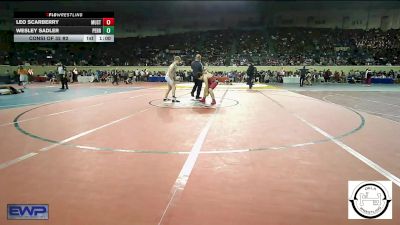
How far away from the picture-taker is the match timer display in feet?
46.5

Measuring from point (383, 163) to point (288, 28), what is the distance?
120ft

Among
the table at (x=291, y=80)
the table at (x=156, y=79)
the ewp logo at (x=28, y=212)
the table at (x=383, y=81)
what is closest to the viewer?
the ewp logo at (x=28, y=212)

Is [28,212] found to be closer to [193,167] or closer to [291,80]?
[193,167]

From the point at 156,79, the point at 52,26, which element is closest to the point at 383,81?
the point at 156,79

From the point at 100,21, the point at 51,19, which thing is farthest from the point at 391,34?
the point at 51,19

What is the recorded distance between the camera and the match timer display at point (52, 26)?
46.5 ft

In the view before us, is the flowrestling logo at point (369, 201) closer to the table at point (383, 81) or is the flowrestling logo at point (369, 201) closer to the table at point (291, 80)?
the table at point (291, 80)

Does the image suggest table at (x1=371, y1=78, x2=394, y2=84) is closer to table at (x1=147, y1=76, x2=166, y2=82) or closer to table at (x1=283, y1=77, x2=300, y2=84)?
table at (x1=283, y1=77, x2=300, y2=84)

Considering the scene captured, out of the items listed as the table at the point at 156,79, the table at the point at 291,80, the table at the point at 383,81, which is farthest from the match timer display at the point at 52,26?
the table at the point at 383,81

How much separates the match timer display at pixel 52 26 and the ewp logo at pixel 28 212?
41.5ft

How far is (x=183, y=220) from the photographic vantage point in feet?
9.63

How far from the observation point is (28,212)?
3086 millimetres

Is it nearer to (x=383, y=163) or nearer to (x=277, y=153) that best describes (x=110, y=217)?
(x=277, y=153)

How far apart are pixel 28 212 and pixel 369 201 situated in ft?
11.6
